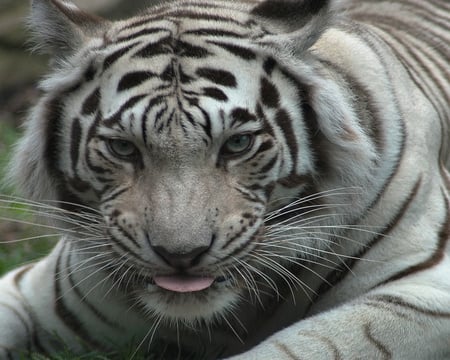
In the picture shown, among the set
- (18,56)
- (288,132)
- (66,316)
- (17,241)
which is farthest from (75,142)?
(18,56)

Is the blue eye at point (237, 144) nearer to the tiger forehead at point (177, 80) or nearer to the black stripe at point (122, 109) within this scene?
the tiger forehead at point (177, 80)

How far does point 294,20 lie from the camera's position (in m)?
2.85

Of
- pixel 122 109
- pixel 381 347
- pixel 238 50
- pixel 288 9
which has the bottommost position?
pixel 381 347

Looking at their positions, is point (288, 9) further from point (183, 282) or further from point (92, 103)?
point (183, 282)

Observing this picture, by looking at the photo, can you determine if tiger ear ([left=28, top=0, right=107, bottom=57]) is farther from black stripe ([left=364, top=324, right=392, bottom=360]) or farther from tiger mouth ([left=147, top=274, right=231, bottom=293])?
black stripe ([left=364, top=324, right=392, bottom=360])

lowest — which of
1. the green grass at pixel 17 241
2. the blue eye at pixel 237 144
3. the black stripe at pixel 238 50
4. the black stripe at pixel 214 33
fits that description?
the green grass at pixel 17 241

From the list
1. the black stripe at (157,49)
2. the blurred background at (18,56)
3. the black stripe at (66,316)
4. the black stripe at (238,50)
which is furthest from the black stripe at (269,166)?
the blurred background at (18,56)

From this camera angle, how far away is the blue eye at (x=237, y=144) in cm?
264

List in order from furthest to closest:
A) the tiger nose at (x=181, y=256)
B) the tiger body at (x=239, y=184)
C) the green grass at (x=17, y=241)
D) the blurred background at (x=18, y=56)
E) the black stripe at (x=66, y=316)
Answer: the blurred background at (x=18, y=56) < the green grass at (x=17, y=241) < the black stripe at (x=66, y=316) < the tiger body at (x=239, y=184) < the tiger nose at (x=181, y=256)

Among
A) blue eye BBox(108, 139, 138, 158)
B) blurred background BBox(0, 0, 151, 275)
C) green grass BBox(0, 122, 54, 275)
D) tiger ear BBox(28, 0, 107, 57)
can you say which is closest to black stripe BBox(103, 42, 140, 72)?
tiger ear BBox(28, 0, 107, 57)

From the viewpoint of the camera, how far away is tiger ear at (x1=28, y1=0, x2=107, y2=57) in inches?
112

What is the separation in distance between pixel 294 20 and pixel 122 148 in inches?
23.6

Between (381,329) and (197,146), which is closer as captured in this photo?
(197,146)

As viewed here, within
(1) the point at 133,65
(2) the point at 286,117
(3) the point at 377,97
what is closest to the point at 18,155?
(1) the point at 133,65
